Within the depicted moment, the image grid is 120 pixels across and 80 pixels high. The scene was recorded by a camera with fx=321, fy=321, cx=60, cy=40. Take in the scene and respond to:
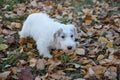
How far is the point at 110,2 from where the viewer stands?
7.27m

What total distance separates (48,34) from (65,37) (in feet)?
0.99

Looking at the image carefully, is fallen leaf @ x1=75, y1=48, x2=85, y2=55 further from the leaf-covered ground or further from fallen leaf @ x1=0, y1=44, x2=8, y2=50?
fallen leaf @ x1=0, y1=44, x2=8, y2=50

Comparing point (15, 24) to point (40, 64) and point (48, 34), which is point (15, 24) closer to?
point (48, 34)

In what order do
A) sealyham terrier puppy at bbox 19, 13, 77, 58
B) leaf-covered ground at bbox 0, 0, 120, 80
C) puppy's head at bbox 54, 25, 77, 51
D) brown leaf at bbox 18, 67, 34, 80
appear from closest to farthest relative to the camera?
brown leaf at bbox 18, 67, 34, 80 → leaf-covered ground at bbox 0, 0, 120, 80 → puppy's head at bbox 54, 25, 77, 51 → sealyham terrier puppy at bbox 19, 13, 77, 58

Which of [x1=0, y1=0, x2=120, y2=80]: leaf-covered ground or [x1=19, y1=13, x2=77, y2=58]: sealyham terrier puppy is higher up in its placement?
[x1=19, y1=13, x2=77, y2=58]: sealyham terrier puppy

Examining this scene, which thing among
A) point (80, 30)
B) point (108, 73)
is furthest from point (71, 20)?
point (108, 73)

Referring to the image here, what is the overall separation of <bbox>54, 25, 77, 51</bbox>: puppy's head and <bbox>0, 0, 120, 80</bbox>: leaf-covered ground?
180mm

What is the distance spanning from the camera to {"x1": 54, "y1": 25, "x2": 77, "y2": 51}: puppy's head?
440 centimetres

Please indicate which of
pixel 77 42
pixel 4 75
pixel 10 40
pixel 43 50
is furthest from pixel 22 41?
pixel 4 75

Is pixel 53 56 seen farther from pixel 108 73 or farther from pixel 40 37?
pixel 108 73

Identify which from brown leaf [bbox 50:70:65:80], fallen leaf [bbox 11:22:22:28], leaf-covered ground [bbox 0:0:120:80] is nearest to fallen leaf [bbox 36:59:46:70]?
leaf-covered ground [bbox 0:0:120:80]

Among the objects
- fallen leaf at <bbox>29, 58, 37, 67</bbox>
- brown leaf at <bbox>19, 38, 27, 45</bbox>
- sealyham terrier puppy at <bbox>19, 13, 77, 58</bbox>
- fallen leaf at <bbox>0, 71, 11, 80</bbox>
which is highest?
sealyham terrier puppy at <bbox>19, 13, 77, 58</bbox>

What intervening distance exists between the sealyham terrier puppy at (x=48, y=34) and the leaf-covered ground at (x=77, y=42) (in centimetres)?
13

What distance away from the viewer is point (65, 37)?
178 inches
